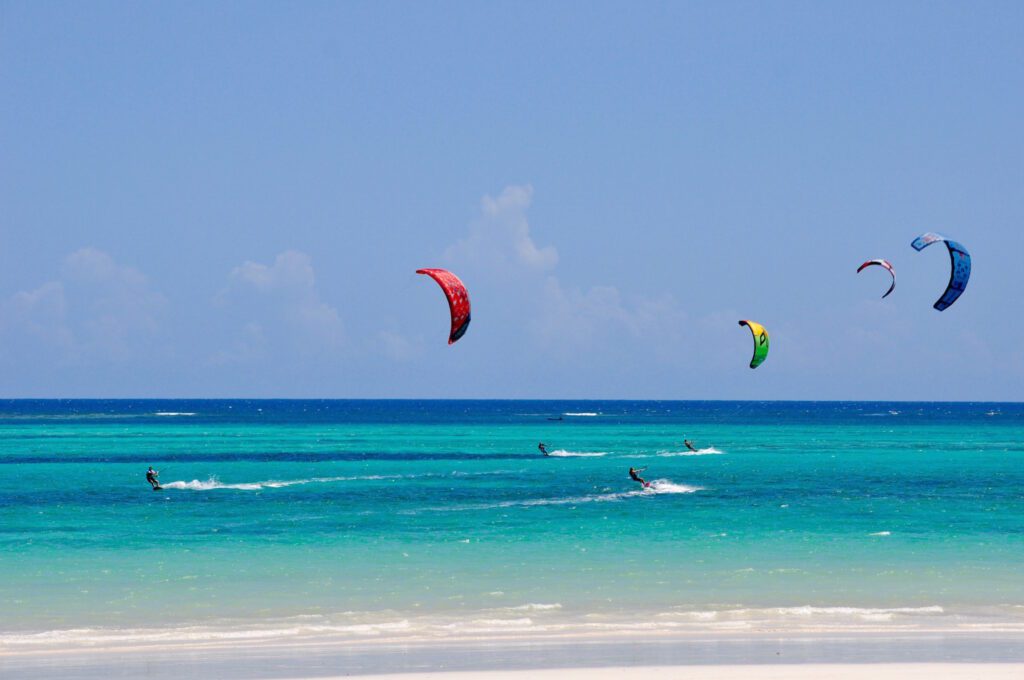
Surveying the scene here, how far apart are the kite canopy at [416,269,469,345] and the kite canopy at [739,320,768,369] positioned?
38.4 feet

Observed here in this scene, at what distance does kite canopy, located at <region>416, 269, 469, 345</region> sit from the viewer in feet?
90.2

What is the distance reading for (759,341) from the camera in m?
37.3

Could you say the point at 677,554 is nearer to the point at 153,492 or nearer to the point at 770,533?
the point at 770,533

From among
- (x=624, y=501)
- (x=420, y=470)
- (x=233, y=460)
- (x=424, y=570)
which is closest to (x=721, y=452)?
(x=420, y=470)

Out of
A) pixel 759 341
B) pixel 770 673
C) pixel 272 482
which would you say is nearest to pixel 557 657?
→ pixel 770 673

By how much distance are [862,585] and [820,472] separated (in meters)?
31.1

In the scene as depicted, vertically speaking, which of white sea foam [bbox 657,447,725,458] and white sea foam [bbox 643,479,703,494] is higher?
white sea foam [bbox 657,447,725,458]

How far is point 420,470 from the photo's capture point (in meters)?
54.7

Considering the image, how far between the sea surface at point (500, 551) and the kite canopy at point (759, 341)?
14.8ft

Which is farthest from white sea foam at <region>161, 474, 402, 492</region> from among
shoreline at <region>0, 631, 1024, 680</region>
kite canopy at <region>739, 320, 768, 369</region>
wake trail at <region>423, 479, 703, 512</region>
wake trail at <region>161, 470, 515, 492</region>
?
shoreline at <region>0, 631, 1024, 680</region>

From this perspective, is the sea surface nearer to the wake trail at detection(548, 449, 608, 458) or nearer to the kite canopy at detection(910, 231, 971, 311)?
the kite canopy at detection(910, 231, 971, 311)

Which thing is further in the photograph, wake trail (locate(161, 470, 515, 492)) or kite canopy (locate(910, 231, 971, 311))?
wake trail (locate(161, 470, 515, 492))

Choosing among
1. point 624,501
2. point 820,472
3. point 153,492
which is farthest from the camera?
point 820,472

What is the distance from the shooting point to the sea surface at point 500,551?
19062 mm
